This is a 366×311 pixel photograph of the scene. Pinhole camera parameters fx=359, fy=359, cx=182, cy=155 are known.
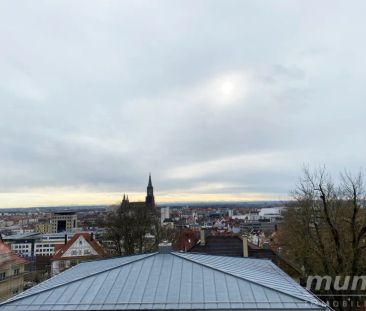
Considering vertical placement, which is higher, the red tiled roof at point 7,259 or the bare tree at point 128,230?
the bare tree at point 128,230

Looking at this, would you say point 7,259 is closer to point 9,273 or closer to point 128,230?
point 9,273

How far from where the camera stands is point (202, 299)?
9.92 metres

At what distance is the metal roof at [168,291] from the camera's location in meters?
9.84

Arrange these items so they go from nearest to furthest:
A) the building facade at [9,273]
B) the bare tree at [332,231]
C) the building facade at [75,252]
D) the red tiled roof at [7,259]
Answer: the bare tree at [332,231] → the building facade at [9,273] → the red tiled roof at [7,259] → the building facade at [75,252]

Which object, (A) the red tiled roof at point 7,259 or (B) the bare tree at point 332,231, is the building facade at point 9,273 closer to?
(A) the red tiled roof at point 7,259

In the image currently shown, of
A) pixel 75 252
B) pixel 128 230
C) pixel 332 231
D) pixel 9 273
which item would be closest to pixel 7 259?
pixel 9 273

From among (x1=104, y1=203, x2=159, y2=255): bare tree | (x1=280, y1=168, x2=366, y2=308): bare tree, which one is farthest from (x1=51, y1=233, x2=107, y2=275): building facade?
(x1=280, y1=168, x2=366, y2=308): bare tree

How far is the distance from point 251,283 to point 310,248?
12.0 metres

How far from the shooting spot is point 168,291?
1038 centimetres

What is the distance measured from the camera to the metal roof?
9.84 meters

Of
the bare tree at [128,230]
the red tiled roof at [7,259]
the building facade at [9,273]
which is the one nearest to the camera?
the building facade at [9,273]

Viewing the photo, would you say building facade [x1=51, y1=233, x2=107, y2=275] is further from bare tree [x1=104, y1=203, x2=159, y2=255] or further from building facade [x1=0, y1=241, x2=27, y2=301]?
bare tree [x1=104, y1=203, x2=159, y2=255]

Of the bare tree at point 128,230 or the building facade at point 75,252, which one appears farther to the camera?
the building facade at point 75,252

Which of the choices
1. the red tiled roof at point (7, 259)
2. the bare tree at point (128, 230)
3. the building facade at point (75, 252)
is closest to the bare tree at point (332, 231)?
the bare tree at point (128, 230)
